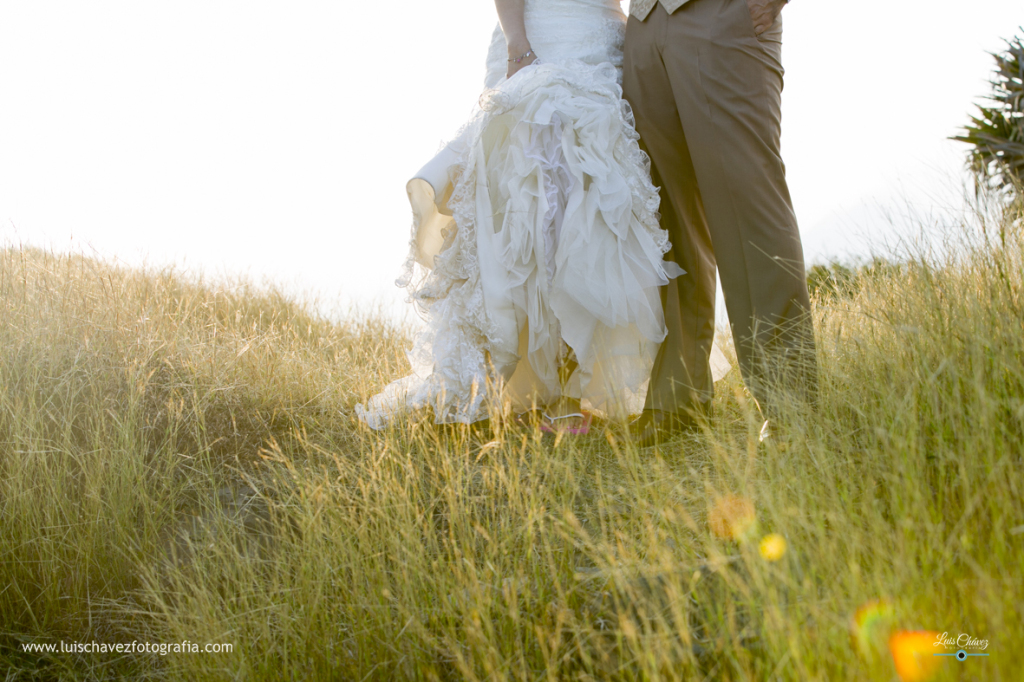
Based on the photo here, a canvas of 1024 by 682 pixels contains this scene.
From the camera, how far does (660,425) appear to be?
2.33 meters

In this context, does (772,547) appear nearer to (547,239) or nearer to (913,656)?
(913,656)

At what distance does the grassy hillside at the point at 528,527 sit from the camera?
1140mm

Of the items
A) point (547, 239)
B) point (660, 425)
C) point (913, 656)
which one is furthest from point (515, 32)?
point (913, 656)

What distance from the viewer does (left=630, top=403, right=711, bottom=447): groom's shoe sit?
7.54ft

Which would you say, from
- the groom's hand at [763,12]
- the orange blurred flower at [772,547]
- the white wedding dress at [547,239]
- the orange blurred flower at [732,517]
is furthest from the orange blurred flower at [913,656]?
the groom's hand at [763,12]

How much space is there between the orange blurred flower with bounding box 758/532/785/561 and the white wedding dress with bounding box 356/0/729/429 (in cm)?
79

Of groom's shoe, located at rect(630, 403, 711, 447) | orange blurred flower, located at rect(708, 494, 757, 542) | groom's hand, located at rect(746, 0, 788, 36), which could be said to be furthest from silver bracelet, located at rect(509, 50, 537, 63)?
orange blurred flower, located at rect(708, 494, 757, 542)

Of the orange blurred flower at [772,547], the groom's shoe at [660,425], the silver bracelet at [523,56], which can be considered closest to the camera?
the orange blurred flower at [772,547]

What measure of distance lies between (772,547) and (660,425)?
101 cm

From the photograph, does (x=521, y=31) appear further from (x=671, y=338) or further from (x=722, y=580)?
(x=722, y=580)

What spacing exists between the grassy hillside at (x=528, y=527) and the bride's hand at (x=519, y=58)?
1.44 metres

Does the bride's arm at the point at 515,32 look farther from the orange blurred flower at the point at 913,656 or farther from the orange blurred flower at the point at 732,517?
the orange blurred flower at the point at 913,656
